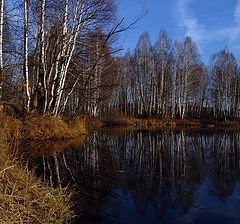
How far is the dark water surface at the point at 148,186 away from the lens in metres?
3.95

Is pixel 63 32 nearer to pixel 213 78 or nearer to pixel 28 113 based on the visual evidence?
pixel 28 113

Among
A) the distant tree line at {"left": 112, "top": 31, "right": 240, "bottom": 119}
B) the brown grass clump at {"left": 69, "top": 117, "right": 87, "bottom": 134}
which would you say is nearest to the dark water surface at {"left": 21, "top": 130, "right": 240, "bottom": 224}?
the brown grass clump at {"left": 69, "top": 117, "right": 87, "bottom": 134}

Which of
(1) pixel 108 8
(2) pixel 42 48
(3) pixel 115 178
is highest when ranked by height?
(1) pixel 108 8

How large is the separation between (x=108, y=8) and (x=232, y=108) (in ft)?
112

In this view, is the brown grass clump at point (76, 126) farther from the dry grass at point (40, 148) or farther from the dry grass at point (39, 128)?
the dry grass at point (40, 148)

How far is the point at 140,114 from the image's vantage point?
36.2 meters

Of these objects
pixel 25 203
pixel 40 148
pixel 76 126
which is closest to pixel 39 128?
pixel 40 148

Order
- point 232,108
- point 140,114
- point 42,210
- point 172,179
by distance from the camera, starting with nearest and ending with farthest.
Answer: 1. point 42,210
2. point 172,179
3. point 140,114
4. point 232,108

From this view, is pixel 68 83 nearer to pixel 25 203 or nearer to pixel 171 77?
pixel 25 203

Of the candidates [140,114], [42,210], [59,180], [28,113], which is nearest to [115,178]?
[59,180]

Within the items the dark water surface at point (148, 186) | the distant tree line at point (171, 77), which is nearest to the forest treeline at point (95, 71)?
the distant tree line at point (171, 77)

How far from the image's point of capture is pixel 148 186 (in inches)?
214

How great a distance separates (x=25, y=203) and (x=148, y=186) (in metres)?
2.92

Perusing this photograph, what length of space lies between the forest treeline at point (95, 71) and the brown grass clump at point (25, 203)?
6.00m
